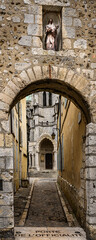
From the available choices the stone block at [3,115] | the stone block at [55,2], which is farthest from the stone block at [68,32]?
the stone block at [3,115]

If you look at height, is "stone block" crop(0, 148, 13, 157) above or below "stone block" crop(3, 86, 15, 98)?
below

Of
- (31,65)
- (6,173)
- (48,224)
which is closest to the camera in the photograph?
(6,173)

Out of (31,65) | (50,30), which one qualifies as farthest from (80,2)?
(31,65)

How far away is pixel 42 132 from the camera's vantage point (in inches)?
1272

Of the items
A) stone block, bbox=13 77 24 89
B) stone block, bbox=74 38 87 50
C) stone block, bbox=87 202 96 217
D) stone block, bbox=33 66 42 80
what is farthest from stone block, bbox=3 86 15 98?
stone block, bbox=87 202 96 217

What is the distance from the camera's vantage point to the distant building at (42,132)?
3083cm

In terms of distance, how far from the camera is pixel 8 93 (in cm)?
477

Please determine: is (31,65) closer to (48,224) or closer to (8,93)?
(8,93)

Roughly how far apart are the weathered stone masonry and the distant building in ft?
81.1

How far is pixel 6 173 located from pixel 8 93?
60.5 inches

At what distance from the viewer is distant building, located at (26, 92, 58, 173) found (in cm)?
3083

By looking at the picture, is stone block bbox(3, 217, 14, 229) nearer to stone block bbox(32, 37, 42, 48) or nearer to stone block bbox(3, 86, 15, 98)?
stone block bbox(3, 86, 15, 98)

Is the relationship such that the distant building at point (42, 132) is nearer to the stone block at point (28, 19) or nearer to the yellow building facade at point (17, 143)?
the yellow building facade at point (17, 143)

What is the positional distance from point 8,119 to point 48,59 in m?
1.48
